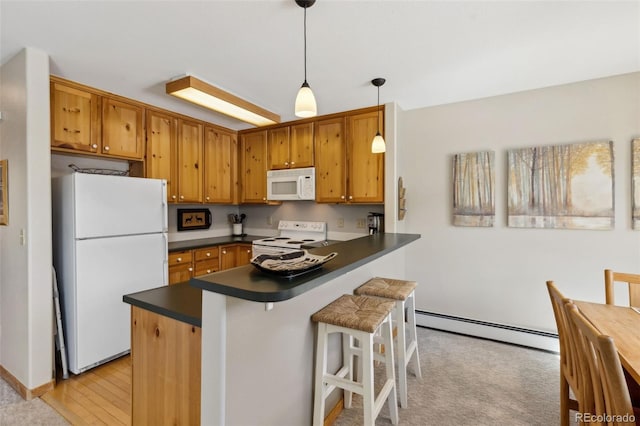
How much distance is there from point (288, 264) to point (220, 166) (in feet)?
10.2

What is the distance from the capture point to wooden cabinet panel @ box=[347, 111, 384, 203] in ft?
10.5

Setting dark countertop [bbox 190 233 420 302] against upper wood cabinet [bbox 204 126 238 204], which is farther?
upper wood cabinet [bbox 204 126 238 204]

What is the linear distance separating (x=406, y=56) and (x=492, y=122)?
1.43 metres

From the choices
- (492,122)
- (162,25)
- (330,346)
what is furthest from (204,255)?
(492,122)

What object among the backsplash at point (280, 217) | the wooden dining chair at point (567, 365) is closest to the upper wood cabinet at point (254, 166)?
the backsplash at point (280, 217)

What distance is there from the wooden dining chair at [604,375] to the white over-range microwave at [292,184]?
2718 mm

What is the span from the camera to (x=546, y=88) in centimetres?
275

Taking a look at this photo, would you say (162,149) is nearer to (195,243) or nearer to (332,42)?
(195,243)

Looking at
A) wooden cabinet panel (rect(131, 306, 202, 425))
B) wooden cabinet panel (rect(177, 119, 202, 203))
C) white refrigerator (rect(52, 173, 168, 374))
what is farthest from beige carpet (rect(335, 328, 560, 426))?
wooden cabinet panel (rect(177, 119, 202, 203))

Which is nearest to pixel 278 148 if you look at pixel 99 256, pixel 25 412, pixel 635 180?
pixel 99 256

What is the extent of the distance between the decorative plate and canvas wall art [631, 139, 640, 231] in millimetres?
2782

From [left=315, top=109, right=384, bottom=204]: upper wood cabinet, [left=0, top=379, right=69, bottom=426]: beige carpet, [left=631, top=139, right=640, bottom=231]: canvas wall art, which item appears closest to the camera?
[left=0, top=379, right=69, bottom=426]: beige carpet

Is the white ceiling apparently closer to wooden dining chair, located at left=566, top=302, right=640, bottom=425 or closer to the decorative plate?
the decorative plate

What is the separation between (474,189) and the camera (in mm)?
3070
